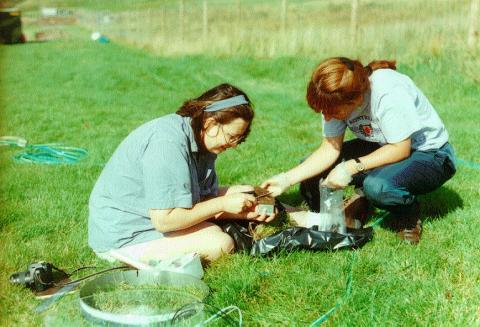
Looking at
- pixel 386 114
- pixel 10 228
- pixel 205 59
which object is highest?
pixel 386 114

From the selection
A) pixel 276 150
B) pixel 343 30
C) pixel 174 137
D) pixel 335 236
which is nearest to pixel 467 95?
pixel 276 150

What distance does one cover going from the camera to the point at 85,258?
361 centimetres

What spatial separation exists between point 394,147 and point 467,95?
5877 millimetres

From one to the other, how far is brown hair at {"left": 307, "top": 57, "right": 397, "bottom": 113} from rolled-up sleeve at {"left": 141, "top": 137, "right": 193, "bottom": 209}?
3.06 ft

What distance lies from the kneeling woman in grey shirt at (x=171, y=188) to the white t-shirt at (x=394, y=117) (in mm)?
949

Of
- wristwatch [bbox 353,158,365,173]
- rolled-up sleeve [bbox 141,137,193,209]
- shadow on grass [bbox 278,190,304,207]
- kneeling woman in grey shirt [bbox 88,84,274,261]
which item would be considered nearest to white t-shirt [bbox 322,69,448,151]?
wristwatch [bbox 353,158,365,173]

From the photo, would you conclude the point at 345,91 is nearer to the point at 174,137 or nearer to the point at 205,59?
the point at 174,137

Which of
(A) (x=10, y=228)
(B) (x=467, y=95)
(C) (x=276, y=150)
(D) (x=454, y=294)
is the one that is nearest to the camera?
(D) (x=454, y=294)

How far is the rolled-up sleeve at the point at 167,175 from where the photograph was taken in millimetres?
3062

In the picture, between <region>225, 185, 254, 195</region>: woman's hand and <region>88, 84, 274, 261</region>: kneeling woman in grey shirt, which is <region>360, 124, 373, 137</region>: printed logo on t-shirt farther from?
<region>88, 84, 274, 261</region>: kneeling woman in grey shirt

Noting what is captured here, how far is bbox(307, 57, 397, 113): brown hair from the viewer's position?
3.45m

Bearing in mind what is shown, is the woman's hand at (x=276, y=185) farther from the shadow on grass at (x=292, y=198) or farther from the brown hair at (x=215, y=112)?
the brown hair at (x=215, y=112)

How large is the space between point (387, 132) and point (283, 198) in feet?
4.57

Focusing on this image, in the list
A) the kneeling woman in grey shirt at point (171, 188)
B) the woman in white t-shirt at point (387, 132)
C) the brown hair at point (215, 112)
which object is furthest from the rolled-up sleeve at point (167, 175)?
the woman in white t-shirt at point (387, 132)
